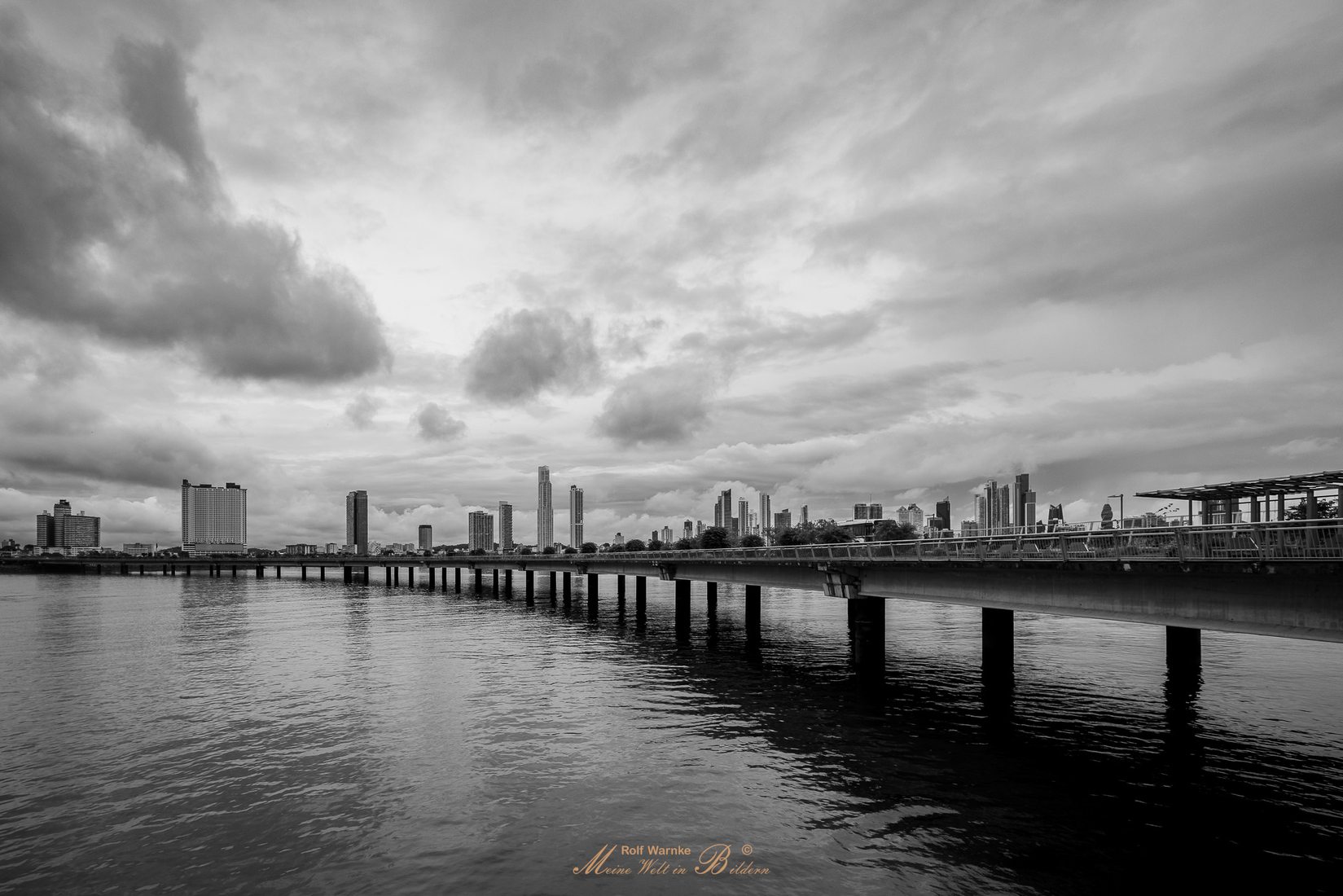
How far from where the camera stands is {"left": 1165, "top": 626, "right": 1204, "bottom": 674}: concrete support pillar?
150ft

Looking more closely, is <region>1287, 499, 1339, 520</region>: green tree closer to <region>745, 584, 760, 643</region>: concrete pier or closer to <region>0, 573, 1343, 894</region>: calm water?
<region>0, 573, 1343, 894</region>: calm water

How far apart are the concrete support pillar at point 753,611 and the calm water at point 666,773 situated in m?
15.2

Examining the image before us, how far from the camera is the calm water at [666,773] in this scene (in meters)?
20.8

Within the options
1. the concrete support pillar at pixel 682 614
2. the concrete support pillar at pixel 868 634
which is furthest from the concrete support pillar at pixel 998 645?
the concrete support pillar at pixel 682 614

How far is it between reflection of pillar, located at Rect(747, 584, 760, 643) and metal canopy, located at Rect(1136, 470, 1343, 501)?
3670 centimetres

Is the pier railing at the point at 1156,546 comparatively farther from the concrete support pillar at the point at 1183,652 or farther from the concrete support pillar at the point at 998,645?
the concrete support pillar at the point at 1183,652

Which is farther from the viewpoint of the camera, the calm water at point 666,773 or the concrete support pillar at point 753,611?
the concrete support pillar at point 753,611

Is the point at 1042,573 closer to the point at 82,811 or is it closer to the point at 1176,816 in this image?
the point at 1176,816

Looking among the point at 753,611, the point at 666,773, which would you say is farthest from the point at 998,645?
the point at 753,611

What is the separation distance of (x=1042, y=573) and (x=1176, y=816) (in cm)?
1446

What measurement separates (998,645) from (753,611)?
3261 cm

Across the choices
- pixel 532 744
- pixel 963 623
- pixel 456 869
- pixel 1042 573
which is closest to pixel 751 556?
pixel 963 623

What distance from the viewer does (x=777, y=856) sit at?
70.3 ft

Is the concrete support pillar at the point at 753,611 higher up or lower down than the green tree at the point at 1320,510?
lower down
